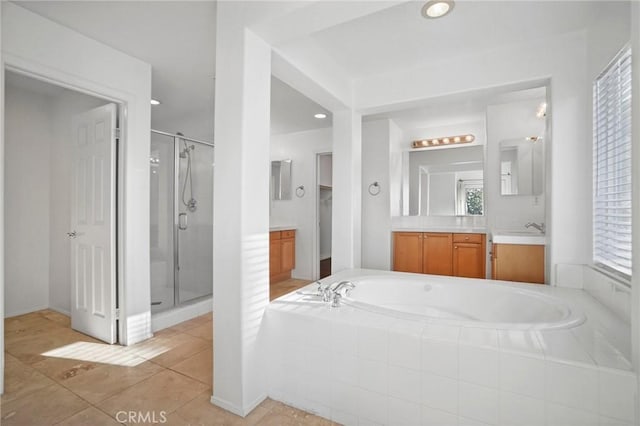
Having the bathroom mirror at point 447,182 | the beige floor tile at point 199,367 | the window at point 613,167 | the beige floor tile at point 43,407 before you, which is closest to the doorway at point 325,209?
the bathroom mirror at point 447,182

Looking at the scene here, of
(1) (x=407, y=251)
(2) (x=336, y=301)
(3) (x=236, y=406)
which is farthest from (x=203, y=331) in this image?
(1) (x=407, y=251)

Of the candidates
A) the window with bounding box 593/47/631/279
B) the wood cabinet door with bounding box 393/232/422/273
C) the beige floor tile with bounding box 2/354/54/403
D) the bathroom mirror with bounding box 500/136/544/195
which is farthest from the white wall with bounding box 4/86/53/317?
the bathroom mirror with bounding box 500/136/544/195

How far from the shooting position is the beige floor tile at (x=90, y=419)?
5.16 feet

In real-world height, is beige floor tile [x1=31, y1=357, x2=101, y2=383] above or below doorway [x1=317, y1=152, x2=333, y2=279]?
below

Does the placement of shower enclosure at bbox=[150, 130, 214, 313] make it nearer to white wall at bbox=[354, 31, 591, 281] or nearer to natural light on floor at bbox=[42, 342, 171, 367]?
natural light on floor at bbox=[42, 342, 171, 367]

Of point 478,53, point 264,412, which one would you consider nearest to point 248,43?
point 478,53

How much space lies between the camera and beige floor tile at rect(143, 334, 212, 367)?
7.34ft

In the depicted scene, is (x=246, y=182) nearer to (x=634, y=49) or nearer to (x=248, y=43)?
(x=248, y=43)

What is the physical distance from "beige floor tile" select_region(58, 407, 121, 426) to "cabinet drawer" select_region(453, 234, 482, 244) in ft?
11.7

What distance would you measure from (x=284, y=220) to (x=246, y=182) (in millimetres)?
3385

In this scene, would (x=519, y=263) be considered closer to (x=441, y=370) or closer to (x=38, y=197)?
(x=441, y=370)

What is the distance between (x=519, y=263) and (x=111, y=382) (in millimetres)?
3101

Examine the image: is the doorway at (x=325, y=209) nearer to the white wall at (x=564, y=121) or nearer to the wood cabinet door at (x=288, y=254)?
the wood cabinet door at (x=288, y=254)

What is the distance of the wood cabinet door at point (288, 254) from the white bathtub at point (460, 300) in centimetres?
214
